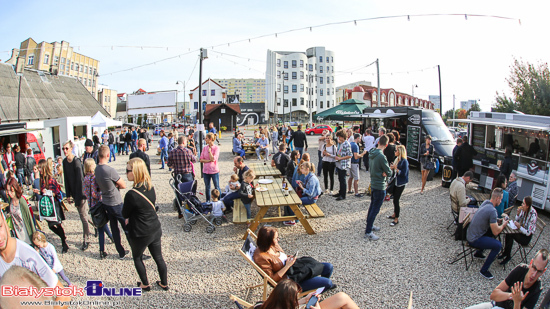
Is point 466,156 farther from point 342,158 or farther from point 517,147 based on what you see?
point 342,158

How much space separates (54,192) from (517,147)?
987cm

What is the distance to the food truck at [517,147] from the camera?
6.77 metres

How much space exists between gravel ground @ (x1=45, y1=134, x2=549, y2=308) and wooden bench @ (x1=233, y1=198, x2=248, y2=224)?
332mm

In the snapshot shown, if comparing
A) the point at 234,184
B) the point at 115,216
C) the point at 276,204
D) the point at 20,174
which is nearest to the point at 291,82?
the point at 20,174

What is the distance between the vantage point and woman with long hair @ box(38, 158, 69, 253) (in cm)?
518

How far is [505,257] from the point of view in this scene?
16.0 ft

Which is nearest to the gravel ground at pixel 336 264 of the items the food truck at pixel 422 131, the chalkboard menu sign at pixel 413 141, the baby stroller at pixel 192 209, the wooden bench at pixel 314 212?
the baby stroller at pixel 192 209

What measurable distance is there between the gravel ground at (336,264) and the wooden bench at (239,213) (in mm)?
332

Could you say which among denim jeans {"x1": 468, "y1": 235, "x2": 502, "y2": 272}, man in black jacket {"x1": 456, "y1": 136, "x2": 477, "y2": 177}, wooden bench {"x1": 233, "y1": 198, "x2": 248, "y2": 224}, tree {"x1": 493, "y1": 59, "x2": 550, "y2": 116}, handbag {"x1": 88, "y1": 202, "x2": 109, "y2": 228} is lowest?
denim jeans {"x1": 468, "y1": 235, "x2": 502, "y2": 272}

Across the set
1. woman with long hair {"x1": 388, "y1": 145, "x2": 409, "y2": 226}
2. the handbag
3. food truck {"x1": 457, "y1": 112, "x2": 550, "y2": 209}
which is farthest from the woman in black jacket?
food truck {"x1": 457, "y1": 112, "x2": 550, "y2": 209}

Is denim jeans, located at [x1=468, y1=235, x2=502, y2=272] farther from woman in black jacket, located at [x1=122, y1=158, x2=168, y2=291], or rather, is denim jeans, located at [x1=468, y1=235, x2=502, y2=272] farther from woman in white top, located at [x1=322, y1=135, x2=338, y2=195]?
woman in black jacket, located at [x1=122, y1=158, x2=168, y2=291]

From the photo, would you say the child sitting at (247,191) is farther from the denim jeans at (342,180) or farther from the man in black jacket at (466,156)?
the man in black jacket at (466,156)

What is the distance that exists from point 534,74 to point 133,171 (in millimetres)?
19653

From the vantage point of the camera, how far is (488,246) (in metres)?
4.48
